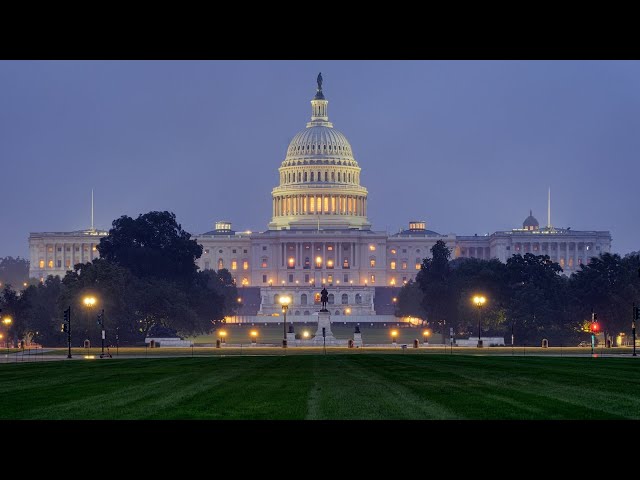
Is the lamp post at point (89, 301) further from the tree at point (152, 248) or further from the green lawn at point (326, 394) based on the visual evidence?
the green lawn at point (326, 394)

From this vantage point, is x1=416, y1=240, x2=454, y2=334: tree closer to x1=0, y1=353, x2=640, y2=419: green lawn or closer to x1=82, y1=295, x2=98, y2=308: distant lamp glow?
x1=82, y1=295, x2=98, y2=308: distant lamp glow

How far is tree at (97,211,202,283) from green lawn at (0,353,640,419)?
10684 centimetres

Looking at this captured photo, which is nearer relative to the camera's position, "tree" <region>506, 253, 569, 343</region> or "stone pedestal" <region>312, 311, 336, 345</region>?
"stone pedestal" <region>312, 311, 336, 345</region>

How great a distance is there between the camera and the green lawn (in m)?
28.4

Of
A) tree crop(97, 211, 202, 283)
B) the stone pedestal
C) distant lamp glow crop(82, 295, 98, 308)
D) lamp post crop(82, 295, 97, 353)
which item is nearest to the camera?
distant lamp glow crop(82, 295, 98, 308)

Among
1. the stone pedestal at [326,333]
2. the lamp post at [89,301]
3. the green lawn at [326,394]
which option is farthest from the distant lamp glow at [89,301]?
the green lawn at [326,394]

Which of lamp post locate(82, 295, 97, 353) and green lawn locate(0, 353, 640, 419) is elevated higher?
lamp post locate(82, 295, 97, 353)

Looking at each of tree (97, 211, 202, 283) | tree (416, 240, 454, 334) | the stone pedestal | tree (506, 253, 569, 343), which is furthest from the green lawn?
tree (97, 211, 202, 283)

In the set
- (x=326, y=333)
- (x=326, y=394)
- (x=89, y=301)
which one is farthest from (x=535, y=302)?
(x=326, y=394)
